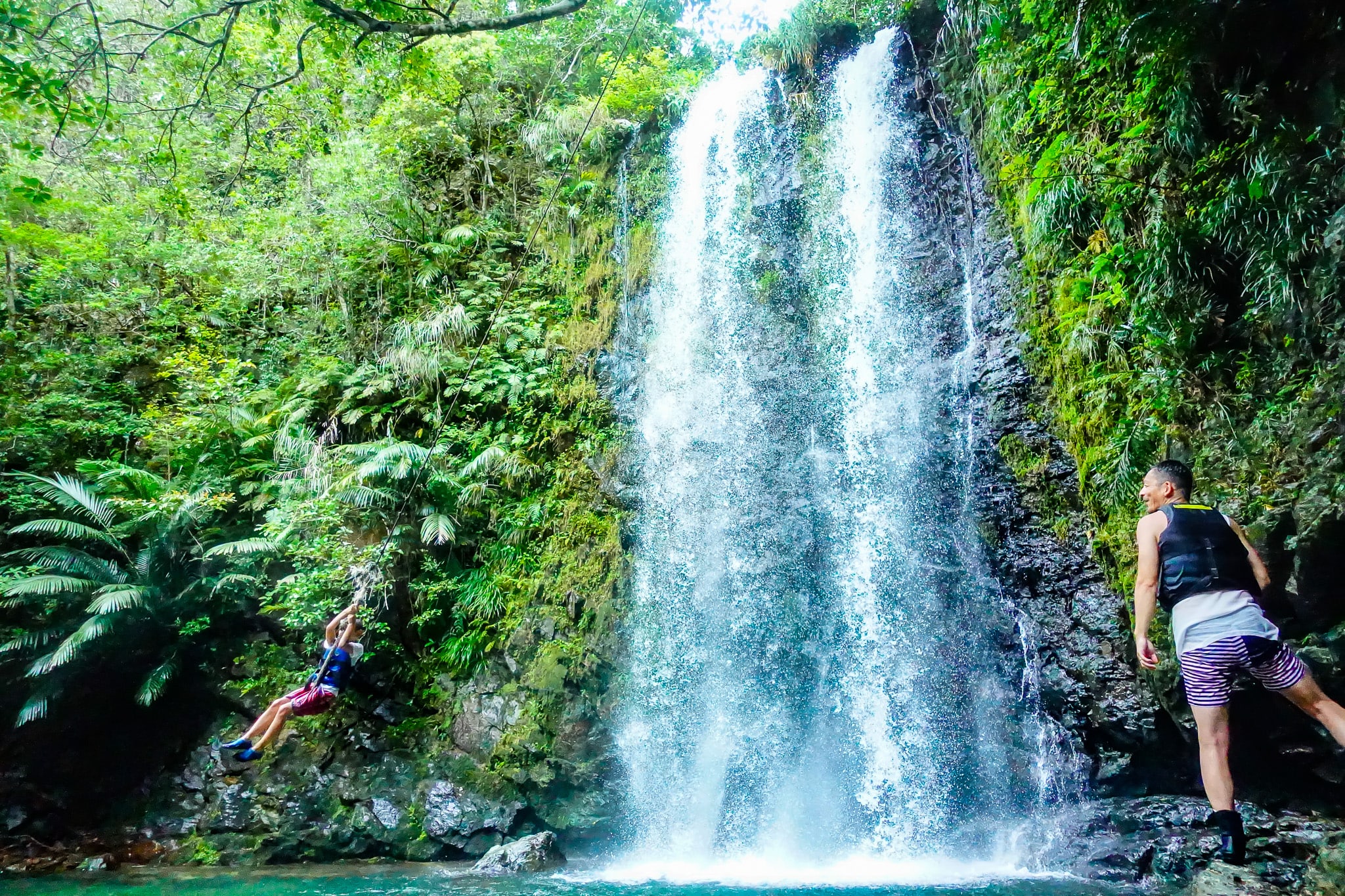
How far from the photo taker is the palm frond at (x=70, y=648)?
7.50 meters

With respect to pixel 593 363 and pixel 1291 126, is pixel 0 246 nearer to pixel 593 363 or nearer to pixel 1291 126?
pixel 593 363

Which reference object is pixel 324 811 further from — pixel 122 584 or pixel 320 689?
pixel 122 584

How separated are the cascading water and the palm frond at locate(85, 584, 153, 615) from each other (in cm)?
557

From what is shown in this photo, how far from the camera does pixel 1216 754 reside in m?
3.15

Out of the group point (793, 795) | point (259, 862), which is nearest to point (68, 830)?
point (259, 862)

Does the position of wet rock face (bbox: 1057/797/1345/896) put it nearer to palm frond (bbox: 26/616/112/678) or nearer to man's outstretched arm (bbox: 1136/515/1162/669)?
man's outstretched arm (bbox: 1136/515/1162/669)

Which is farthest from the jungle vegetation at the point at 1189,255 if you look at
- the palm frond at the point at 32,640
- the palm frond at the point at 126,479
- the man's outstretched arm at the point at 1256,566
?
the palm frond at the point at 32,640

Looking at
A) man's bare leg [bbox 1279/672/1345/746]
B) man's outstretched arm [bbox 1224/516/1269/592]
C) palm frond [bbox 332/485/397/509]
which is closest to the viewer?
man's bare leg [bbox 1279/672/1345/746]

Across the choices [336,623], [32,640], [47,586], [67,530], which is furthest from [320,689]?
[67,530]

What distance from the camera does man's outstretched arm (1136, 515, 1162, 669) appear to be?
340 cm

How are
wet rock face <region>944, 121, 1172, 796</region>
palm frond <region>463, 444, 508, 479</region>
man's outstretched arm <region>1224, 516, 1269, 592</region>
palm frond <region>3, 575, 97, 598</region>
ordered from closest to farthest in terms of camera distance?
man's outstretched arm <region>1224, 516, 1269, 592</region> < wet rock face <region>944, 121, 1172, 796</region> < palm frond <region>3, 575, 97, 598</region> < palm frond <region>463, 444, 508, 479</region>

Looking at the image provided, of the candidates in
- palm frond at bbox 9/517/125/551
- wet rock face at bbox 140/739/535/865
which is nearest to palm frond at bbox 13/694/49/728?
wet rock face at bbox 140/739/535/865

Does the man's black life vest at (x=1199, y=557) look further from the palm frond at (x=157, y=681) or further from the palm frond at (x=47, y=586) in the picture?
the palm frond at (x=47, y=586)

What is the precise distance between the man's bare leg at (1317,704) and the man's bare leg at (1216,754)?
0.96 ft
